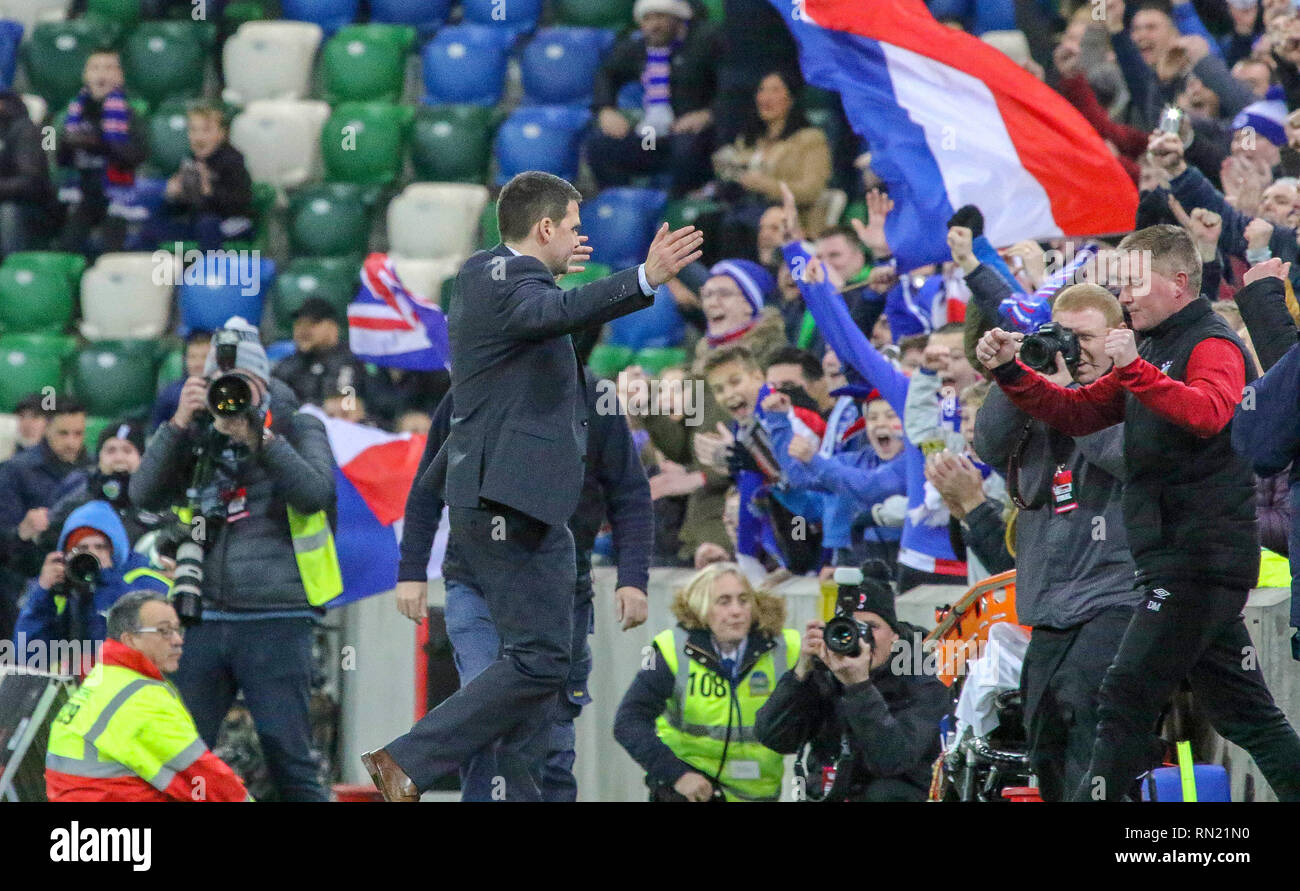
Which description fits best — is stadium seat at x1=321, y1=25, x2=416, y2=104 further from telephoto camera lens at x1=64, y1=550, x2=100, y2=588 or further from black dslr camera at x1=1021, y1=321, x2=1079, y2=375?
black dslr camera at x1=1021, y1=321, x2=1079, y2=375

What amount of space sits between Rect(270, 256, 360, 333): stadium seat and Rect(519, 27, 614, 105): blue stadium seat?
5.40 feet

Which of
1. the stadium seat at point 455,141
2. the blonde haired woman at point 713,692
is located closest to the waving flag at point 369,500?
the blonde haired woman at point 713,692

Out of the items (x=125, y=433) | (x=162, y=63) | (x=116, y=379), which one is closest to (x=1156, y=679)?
(x=125, y=433)

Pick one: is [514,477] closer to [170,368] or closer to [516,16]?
[170,368]

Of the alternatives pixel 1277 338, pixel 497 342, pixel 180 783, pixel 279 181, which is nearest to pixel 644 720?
pixel 180 783

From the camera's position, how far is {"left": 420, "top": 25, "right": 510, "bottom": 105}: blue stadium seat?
47.8 feet

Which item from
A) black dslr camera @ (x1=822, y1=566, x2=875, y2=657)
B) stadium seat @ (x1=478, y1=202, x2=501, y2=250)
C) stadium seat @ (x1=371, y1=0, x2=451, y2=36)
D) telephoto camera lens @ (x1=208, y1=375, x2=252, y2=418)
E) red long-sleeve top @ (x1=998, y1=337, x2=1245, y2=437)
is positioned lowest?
black dslr camera @ (x1=822, y1=566, x2=875, y2=657)

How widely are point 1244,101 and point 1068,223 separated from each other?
1.25 m

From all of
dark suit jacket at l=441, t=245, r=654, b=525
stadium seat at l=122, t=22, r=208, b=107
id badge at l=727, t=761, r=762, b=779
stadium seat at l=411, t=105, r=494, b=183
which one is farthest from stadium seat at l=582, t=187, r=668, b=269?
dark suit jacket at l=441, t=245, r=654, b=525

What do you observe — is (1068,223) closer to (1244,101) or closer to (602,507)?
(1244,101)

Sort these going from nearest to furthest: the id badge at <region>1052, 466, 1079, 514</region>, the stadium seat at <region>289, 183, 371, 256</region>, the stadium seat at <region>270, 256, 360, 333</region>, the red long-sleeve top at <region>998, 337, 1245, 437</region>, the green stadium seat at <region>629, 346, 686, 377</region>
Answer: the red long-sleeve top at <region>998, 337, 1245, 437</region>, the id badge at <region>1052, 466, 1079, 514</region>, the green stadium seat at <region>629, 346, 686, 377</region>, the stadium seat at <region>270, 256, 360, 333</region>, the stadium seat at <region>289, 183, 371, 256</region>

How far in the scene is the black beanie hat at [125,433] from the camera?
35.2ft

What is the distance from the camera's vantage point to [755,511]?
9453 millimetres

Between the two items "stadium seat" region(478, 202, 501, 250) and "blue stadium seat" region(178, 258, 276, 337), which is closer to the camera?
"stadium seat" region(478, 202, 501, 250)
